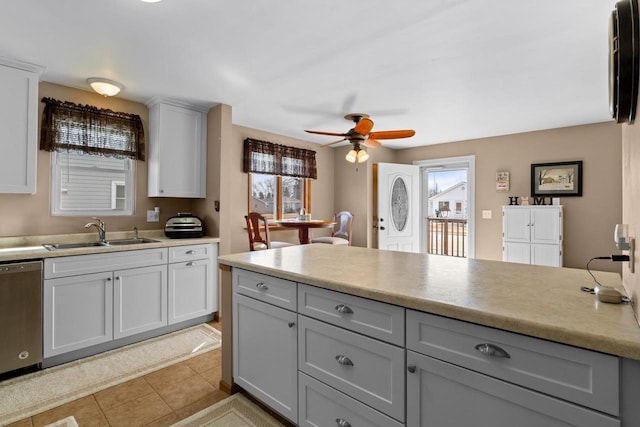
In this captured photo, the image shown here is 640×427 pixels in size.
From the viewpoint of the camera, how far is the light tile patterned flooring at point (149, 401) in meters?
1.92

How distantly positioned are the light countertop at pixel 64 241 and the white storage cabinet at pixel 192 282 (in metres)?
0.11

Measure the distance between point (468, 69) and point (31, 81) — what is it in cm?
356

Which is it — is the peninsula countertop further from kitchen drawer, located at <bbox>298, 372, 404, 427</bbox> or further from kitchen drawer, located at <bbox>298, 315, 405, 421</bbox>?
kitchen drawer, located at <bbox>298, 372, 404, 427</bbox>

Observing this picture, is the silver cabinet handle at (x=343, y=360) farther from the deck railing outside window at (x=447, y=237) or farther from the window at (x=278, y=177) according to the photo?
the deck railing outside window at (x=447, y=237)

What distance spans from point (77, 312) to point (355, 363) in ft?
7.93

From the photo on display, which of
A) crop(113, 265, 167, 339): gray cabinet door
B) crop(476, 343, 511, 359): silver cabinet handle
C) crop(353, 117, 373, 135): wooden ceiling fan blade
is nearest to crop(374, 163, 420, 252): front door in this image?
crop(353, 117, 373, 135): wooden ceiling fan blade

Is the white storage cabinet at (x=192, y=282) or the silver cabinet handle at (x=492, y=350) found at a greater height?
the silver cabinet handle at (x=492, y=350)

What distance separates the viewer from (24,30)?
6.93 feet

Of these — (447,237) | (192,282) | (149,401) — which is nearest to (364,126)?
(192,282)

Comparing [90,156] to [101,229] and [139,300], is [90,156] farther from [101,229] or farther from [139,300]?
[139,300]

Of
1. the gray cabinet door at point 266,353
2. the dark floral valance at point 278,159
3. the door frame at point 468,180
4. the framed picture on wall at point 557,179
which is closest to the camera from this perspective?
the gray cabinet door at point 266,353

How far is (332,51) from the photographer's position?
94.2 inches

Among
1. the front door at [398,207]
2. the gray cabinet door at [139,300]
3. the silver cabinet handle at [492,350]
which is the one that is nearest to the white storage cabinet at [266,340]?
the silver cabinet handle at [492,350]

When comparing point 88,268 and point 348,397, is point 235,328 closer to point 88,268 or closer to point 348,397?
point 348,397
